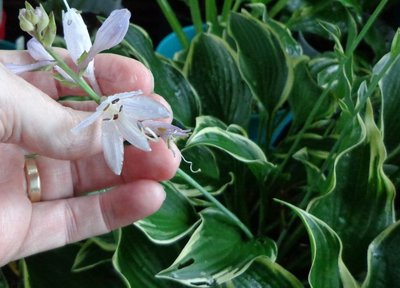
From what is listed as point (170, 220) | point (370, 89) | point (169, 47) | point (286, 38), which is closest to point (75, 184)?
point (170, 220)

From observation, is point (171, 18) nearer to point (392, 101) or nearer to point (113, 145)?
point (392, 101)

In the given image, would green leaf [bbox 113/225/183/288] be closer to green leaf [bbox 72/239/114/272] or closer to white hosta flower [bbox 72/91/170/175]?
green leaf [bbox 72/239/114/272]

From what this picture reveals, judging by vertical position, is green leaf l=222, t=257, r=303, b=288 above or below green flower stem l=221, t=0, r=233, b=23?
below

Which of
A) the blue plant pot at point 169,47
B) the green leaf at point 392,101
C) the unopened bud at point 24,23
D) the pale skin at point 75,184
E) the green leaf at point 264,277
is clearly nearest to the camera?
the unopened bud at point 24,23

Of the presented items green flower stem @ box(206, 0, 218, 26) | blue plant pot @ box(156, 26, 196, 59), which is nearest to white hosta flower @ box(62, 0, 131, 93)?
green flower stem @ box(206, 0, 218, 26)

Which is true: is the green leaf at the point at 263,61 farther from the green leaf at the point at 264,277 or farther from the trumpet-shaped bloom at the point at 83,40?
the trumpet-shaped bloom at the point at 83,40

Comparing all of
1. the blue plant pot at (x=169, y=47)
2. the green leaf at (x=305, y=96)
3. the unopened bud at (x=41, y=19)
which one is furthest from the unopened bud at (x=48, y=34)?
the blue plant pot at (x=169, y=47)

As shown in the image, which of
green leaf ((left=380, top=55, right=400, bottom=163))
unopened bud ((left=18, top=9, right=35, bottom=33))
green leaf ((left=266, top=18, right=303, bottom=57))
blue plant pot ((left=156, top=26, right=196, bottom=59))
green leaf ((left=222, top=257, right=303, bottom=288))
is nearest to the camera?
unopened bud ((left=18, top=9, right=35, bottom=33))
